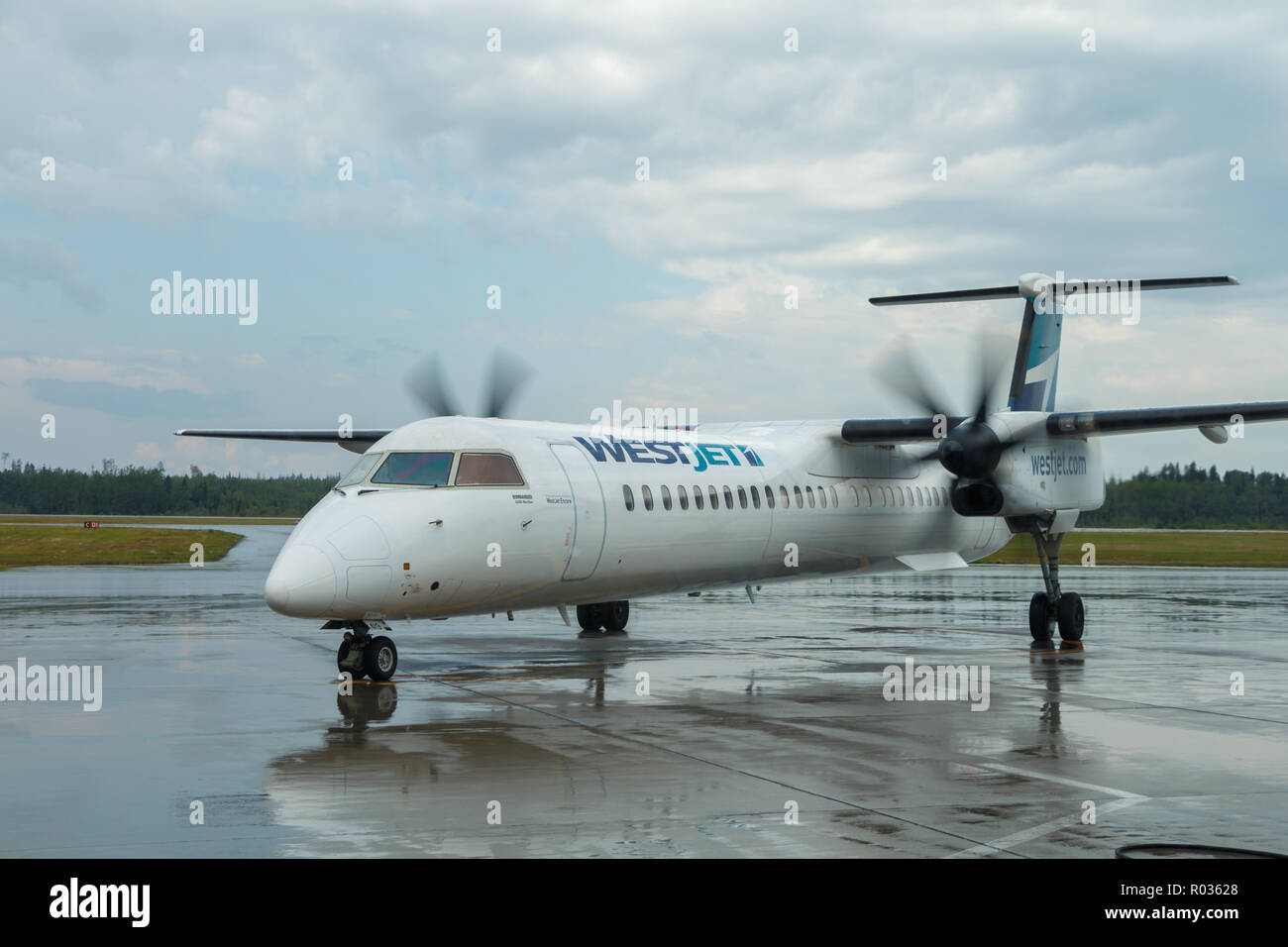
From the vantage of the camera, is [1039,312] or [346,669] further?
→ [1039,312]

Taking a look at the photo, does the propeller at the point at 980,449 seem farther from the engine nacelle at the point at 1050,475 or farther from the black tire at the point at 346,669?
the black tire at the point at 346,669

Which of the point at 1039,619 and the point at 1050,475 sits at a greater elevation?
the point at 1050,475

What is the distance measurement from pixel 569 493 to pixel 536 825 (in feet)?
24.1

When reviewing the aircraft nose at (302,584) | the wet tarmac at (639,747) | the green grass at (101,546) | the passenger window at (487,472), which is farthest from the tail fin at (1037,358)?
the green grass at (101,546)

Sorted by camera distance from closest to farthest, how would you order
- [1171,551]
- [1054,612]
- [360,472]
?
[360,472], [1054,612], [1171,551]

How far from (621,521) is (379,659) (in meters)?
3.33

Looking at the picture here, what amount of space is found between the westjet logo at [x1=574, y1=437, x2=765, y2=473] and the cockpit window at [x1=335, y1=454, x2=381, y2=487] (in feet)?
8.98

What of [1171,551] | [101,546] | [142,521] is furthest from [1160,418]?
[142,521]

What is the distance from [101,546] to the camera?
174ft

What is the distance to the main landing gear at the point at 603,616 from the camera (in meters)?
20.3

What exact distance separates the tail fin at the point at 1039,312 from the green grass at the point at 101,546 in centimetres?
3168

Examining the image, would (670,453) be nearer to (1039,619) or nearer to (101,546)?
(1039,619)

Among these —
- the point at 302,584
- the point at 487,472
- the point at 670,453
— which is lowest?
the point at 302,584
